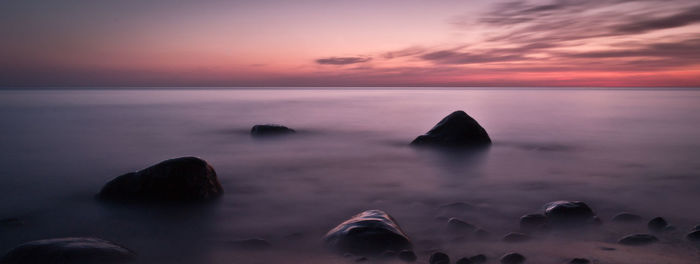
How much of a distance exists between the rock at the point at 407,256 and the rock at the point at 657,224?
7.69 ft

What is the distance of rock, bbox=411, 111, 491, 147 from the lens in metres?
9.48

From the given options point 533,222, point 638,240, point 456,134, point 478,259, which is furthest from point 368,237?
point 456,134

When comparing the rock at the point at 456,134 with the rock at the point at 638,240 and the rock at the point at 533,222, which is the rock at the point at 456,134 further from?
the rock at the point at 638,240

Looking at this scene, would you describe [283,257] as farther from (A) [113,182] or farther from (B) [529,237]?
(A) [113,182]

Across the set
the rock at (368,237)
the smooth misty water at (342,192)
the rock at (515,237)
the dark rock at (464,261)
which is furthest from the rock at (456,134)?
the dark rock at (464,261)

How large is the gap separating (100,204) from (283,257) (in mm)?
2848

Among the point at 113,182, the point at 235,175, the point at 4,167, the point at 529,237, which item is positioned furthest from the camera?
the point at 4,167

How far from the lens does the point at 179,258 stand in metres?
3.25

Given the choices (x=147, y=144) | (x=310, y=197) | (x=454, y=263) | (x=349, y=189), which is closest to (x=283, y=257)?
(x=454, y=263)

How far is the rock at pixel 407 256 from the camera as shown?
3.11 metres

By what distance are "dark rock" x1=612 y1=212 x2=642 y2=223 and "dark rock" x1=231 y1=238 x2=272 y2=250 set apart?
3437 millimetres

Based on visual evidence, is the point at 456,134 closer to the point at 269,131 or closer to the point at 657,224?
the point at 657,224

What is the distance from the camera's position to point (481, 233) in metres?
3.68

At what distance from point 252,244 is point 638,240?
3.32m
